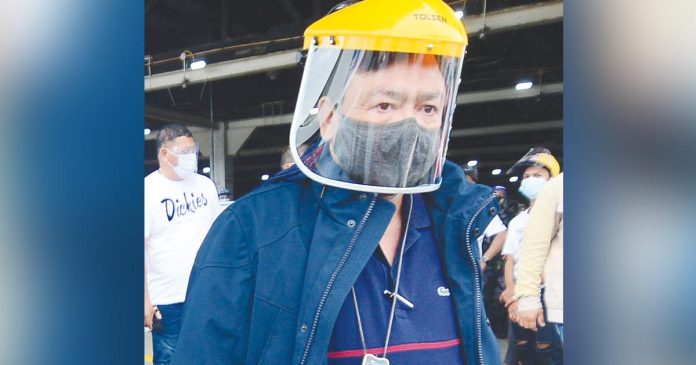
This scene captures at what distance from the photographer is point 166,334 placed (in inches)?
74.0

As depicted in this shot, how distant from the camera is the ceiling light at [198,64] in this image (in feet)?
6.22

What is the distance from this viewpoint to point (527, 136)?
190cm

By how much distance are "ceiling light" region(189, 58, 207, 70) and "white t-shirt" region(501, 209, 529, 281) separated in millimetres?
1108

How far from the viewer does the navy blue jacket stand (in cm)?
163

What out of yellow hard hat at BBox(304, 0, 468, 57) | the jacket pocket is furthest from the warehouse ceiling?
the jacket pocket

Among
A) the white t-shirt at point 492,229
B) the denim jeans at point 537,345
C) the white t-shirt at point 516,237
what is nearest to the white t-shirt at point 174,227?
the white t-shirt at point 492,229

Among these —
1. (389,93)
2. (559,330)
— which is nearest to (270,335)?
(389,93)

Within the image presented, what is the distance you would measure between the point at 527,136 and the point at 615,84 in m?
0.31

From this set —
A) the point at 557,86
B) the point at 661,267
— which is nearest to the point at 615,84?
the point at 557,86

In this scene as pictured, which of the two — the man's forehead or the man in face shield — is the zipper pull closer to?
the man in face shield

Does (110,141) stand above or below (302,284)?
above

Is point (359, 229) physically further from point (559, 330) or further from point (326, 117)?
point (559, 330)

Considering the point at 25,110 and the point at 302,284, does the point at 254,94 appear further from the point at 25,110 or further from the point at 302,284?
the point at 25,110

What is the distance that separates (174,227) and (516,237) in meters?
1.13
